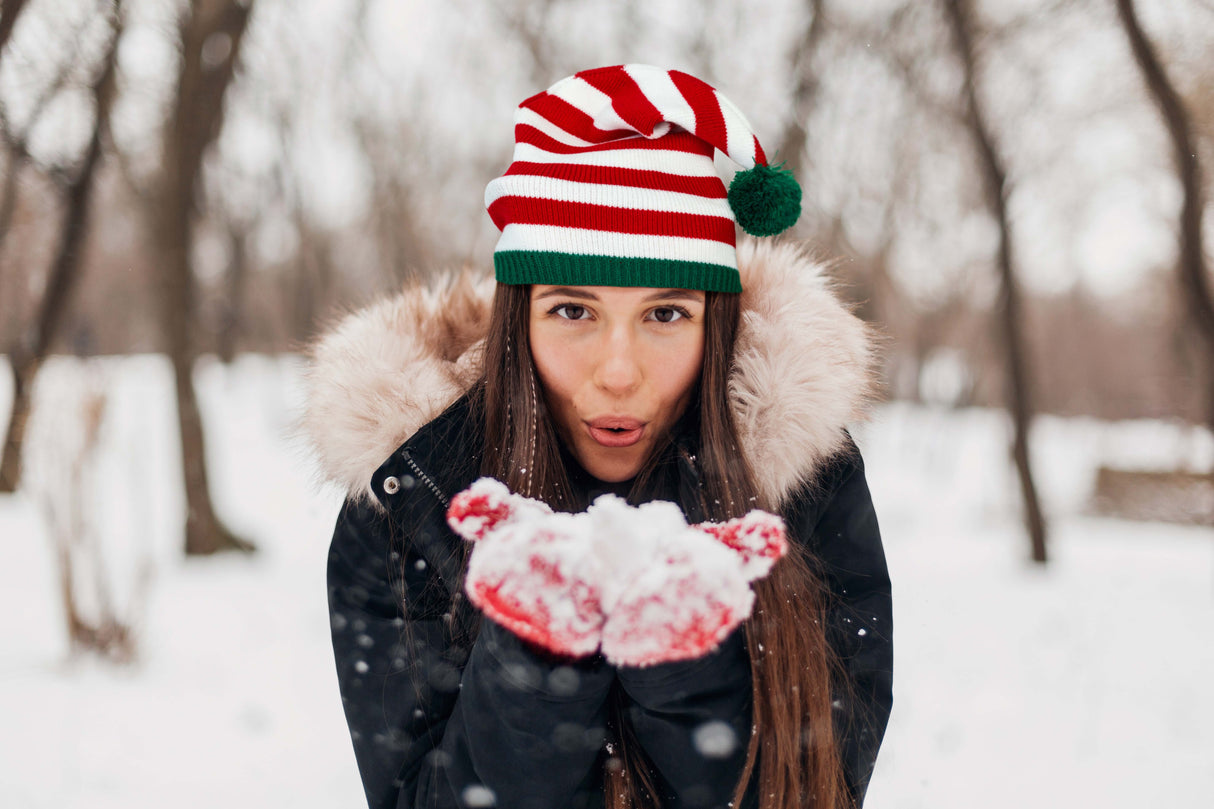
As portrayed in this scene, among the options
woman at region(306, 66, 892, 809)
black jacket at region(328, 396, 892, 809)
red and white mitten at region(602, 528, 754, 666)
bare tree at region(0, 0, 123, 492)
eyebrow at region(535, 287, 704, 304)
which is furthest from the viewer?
bare tree at region(0, 0, 123, 492)

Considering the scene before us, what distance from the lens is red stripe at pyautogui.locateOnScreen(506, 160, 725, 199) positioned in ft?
4.74

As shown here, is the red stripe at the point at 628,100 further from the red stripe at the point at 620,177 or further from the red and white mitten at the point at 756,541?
the red and white mitten at the point at 756,541

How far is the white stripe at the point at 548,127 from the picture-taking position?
1.46 m

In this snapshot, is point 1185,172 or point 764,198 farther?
point 1185,172

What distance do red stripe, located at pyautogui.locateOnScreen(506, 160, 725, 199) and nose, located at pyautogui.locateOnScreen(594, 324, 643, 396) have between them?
0.28 metres

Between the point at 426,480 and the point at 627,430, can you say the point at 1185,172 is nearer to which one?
the point at 627,430

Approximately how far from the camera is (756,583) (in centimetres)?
132

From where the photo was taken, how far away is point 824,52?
6.75 metres

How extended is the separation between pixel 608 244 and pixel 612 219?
5cm

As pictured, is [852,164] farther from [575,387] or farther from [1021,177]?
[575,387]

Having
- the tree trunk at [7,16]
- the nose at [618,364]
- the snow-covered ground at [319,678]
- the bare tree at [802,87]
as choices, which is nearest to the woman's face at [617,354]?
the nose at [618,364]

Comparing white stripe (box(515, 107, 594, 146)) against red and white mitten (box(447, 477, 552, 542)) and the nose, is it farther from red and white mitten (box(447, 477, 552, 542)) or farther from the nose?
red and white mitten (box(447, 477, 552, 542))

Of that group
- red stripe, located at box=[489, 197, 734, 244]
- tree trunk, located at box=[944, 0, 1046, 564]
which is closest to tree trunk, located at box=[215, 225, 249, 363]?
tree trunk, located at box=[944, 0, 1046, 564]

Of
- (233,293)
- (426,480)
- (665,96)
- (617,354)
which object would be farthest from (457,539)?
(233,293)
